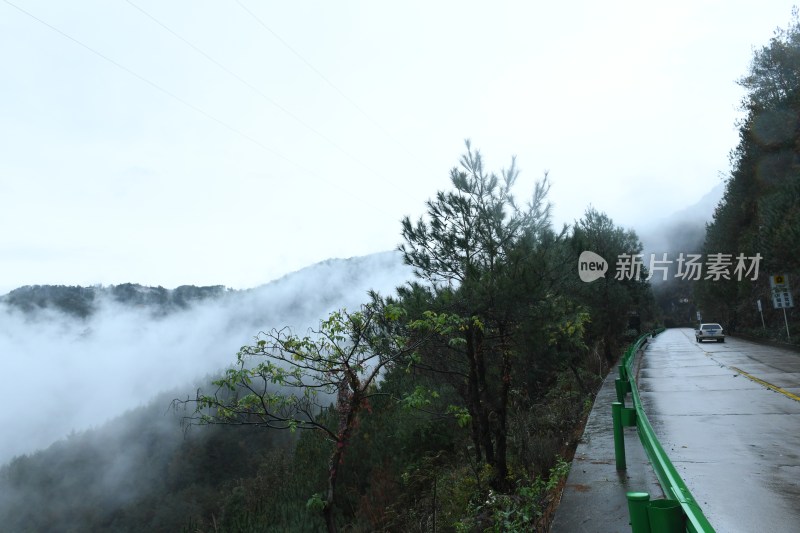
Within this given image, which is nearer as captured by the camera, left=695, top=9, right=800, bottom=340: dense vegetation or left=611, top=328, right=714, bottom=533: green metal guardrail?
left=611, top=328, right=714, bottom=533: green metal guardrail

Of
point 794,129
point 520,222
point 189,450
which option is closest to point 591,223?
point 794,129

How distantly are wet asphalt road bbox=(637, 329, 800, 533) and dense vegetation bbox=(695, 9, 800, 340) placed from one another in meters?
7.75

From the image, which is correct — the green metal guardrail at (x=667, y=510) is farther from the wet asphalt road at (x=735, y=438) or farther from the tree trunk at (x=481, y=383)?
the tree trunk at (x=481, y=383)

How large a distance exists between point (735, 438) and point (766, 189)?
32.7 metres

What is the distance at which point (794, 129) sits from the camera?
2945 cm

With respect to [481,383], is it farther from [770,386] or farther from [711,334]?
[711,334]

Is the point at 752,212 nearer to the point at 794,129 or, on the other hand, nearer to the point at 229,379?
the point at 794,129

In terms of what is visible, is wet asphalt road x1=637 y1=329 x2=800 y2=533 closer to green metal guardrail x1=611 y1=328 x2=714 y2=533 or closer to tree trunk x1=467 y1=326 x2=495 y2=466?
green metal guardrail x1=611 y1=328 x2=714 y2=533

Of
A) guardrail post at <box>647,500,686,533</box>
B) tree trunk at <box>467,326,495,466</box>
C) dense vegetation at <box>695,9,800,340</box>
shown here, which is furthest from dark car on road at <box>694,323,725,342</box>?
guardrail post at <box>647,500,686,533</box>

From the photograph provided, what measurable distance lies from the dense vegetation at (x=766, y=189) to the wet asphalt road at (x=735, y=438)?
775 centimetres

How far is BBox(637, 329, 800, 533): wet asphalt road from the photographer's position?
17.7ft

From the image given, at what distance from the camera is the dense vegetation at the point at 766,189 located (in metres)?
22.7

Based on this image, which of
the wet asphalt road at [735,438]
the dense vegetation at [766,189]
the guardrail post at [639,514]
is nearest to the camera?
the guardrail post at [639,514]

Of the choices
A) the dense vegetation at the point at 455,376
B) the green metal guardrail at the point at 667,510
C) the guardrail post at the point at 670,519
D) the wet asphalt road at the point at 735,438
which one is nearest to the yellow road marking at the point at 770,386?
the wet asphalt road at the point at 735,438
